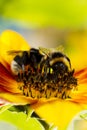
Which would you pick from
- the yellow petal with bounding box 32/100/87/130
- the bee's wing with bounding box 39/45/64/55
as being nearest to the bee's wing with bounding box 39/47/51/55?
the bee's wing with bounding box 39/45/64/55

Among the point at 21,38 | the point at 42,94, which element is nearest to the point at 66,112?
the point at 42,94

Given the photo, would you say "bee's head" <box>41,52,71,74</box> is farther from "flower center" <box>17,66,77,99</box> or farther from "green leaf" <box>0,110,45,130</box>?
"green leaf" <box>0,110,45,130</box>

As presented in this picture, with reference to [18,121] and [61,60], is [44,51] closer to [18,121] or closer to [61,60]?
[61,60]

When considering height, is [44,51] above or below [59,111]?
above

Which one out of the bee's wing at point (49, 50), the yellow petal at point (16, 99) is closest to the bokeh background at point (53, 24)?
the bee's wing at point (49, 50)

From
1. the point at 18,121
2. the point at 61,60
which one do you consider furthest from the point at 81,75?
the point at 18,121

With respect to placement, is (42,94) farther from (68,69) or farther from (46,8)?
(46,8)

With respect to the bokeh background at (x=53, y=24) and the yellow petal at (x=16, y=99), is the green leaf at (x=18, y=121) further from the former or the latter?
the bokeh background at (x=53, y=24)
